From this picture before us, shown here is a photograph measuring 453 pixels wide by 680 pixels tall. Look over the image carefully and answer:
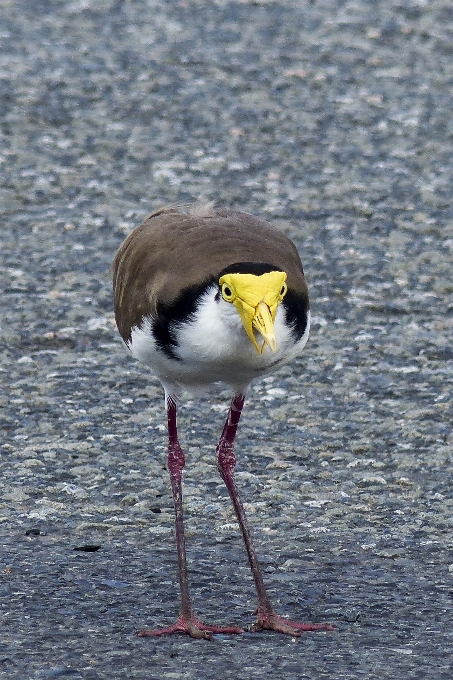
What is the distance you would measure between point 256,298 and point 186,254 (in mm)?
663

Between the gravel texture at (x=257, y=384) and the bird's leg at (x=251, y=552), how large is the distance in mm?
81

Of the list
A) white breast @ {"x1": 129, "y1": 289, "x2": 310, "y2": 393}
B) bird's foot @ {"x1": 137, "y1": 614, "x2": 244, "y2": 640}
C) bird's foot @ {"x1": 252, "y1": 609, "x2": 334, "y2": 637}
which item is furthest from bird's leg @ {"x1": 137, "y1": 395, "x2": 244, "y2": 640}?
white breast @ {"x1": 129, "y1": 289, "x2": 310, "y2": 393}

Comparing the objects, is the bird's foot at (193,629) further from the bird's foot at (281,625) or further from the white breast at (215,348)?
the white breast at (215,348)

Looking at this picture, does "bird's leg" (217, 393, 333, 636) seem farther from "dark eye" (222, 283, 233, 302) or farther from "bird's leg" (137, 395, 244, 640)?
"dark eye" (222, 283, 233, 302)

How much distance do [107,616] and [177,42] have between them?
9747mm

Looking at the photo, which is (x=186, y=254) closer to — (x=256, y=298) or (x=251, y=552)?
(x=256, y=298)

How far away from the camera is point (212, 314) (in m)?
4.93

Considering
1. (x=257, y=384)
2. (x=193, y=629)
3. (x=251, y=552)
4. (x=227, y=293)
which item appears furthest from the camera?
(x=257, y=384)

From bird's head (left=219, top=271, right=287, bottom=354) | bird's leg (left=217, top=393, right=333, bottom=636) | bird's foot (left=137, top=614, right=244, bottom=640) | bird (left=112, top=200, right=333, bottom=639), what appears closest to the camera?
bird's head (left=219, top=271, right=287, bottom=354)

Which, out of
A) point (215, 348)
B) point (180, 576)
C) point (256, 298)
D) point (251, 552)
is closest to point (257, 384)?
point (251, 552)

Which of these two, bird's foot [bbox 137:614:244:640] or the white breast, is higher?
the white breast

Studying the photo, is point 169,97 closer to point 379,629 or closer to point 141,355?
point 141,355

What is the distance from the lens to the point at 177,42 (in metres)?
13.9

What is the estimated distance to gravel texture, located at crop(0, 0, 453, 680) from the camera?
5.30 metres
